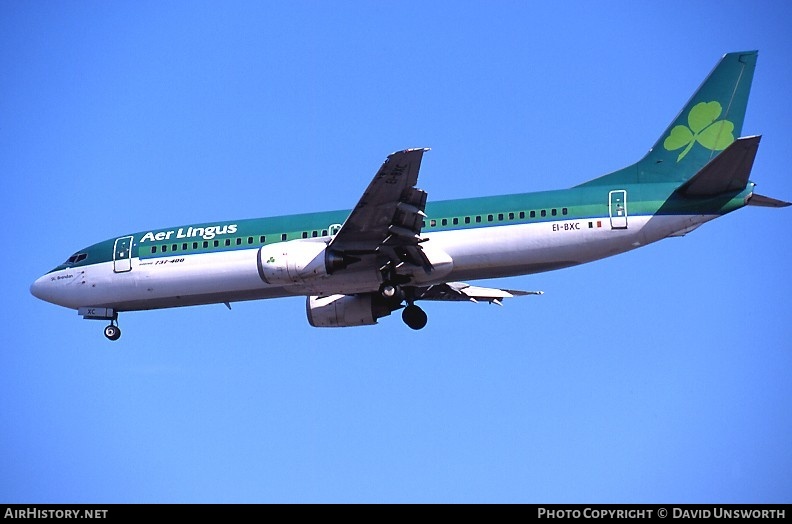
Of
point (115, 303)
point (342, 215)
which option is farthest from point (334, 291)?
point (115, 303)

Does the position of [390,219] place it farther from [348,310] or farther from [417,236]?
[348,310]

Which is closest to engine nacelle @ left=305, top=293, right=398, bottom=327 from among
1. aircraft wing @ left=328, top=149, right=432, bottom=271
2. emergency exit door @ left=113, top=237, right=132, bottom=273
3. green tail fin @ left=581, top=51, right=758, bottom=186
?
aircraft wing @ left=328, top=149, right=432, bottom=271

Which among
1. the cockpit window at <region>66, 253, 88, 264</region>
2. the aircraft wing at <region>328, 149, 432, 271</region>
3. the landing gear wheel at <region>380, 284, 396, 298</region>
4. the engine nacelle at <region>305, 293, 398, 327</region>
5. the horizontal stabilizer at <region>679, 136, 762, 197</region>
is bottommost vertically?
the landing gear wheel at <region>380, 284, 396, 298</region>

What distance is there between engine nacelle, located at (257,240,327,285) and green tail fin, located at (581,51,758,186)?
8.25 m

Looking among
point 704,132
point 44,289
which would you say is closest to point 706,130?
point 704,132

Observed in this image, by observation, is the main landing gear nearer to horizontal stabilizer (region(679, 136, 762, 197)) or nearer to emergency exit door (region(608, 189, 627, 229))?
emergency exit door (region(608, 189, 627, 229))

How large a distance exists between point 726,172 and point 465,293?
1106 centimetres

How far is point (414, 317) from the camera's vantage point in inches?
1414

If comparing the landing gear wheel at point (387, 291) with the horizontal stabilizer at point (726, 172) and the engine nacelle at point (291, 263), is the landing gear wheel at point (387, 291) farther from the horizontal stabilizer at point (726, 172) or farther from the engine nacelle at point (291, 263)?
the horizontal stabilizer at point (726, 172)

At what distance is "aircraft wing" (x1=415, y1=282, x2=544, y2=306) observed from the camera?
3850 cm
